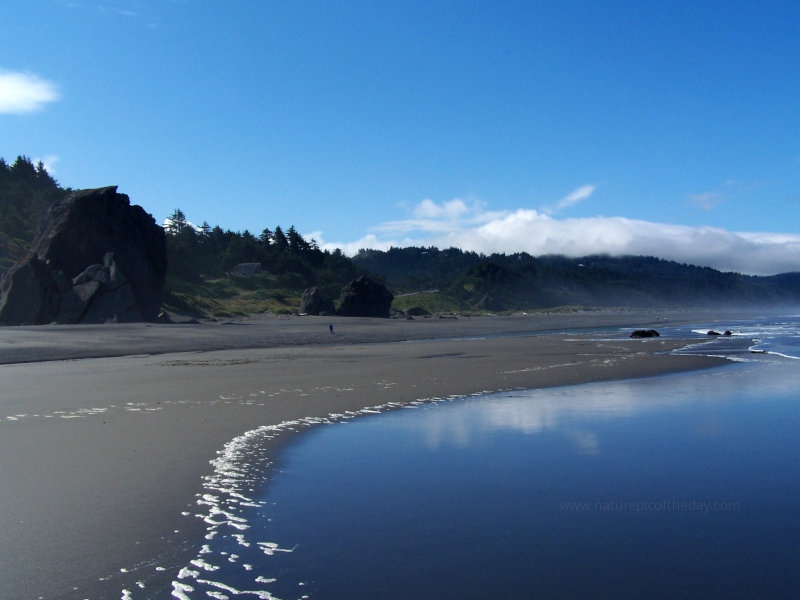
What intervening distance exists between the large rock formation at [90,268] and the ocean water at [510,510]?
35.9 metres

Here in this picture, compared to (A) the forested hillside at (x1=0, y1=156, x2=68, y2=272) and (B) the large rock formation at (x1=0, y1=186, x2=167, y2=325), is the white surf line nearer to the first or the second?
(B) the large rock formation at (x1=0, y1=186, x2=167, y2=325)

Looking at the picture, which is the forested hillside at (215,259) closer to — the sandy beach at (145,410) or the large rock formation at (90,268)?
the large rock formation at (90,268)

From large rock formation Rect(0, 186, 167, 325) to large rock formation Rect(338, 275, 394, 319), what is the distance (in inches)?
822

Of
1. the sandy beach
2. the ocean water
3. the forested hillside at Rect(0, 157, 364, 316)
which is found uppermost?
the forested hillside at Rect(0, 157, 364, 316)

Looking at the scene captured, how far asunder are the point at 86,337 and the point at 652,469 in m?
29.4

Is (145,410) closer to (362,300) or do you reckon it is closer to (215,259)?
(362,300)

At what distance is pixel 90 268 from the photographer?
43750mm

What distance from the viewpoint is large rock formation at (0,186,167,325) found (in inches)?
1583

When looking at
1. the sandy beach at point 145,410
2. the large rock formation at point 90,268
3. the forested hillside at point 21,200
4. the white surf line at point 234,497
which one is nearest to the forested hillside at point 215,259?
the forested hillside at point 21,200

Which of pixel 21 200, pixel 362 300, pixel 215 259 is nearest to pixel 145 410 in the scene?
pixel 362 300

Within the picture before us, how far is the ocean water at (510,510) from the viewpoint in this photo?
4.67 meters

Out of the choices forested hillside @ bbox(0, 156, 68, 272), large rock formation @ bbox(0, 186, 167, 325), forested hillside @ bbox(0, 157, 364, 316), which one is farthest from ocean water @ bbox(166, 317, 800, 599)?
forested hillside @ bbox(0, 156, 68, 272)

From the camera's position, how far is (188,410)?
12.1m

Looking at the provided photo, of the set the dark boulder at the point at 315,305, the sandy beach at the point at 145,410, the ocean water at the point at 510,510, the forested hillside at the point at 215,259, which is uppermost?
the forested hillside at the point at 215,259
